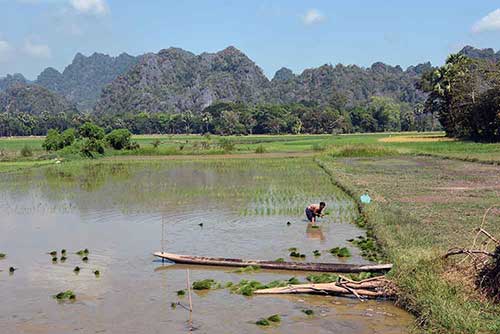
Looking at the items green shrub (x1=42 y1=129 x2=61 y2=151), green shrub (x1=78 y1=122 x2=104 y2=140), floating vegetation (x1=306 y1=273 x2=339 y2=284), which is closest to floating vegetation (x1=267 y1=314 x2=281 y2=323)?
floating vegetation (x1=306 y1=273 x2=339 y2=284)

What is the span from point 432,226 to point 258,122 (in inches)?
3585

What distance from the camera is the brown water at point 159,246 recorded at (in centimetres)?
818

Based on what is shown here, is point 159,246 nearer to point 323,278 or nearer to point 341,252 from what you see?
point 341,252

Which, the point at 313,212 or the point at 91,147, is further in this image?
the point at 91,147

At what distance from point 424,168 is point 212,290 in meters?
22.5

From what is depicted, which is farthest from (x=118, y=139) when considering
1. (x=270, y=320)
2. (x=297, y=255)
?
(x=270, y=320)

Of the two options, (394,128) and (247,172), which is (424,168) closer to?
(247,172)

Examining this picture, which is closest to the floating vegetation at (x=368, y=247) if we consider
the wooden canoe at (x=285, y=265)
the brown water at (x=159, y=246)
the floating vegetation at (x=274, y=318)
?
the brown water at (x=159, y=246)

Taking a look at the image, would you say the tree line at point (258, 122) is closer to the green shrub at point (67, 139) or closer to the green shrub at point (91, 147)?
the green shrub at point (67, 139)

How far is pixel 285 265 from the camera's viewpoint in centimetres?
1025

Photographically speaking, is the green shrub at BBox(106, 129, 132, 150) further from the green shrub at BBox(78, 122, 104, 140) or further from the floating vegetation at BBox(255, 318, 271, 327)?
the floating vegetation at BBox(255, 318, 271, 327)

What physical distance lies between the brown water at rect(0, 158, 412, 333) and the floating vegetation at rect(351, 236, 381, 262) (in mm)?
407

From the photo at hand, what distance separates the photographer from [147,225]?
15.9 m

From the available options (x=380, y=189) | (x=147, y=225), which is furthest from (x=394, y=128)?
(x=147, y=225)
